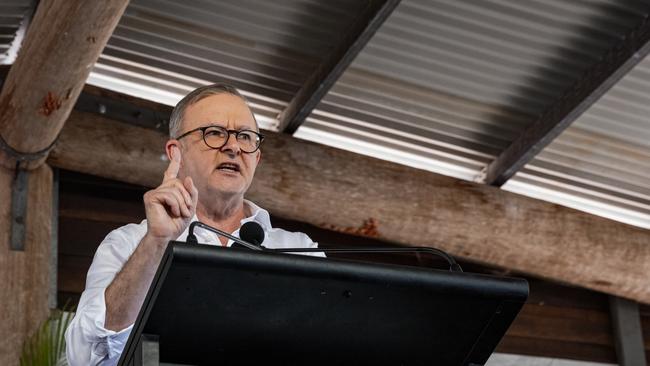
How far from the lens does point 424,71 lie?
15.9ft

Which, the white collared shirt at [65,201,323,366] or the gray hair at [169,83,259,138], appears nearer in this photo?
the white collared shirt at [65,201,323,366]

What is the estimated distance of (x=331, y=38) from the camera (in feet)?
15.3

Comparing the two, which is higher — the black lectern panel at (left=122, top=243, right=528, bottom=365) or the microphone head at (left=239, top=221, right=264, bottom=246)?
the microphone head at (left=239, top=221, right=264, bottom=246)

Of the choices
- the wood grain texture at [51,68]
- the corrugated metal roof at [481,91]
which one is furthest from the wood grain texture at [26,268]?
the corrugated metal roof at [481,91]

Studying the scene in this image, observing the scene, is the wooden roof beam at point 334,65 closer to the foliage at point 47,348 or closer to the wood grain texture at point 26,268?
the wood grain texture at point 26,268

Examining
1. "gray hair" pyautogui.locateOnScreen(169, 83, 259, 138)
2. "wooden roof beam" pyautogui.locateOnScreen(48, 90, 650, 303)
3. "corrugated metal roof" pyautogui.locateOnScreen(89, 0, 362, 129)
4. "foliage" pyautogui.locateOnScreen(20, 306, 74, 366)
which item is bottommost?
"gray hair" pyautogui.locateOnScreen(169, 83, 259, 138)

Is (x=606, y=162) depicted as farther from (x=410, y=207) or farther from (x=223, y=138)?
(x=223, y=138)

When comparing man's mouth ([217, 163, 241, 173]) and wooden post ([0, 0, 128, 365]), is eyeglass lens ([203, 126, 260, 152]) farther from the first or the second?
wooden post ([0, 0, 128, 365])

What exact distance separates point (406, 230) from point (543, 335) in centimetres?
137

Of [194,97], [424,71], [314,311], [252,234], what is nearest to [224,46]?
[424,71]

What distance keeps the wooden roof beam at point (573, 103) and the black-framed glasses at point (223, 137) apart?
2651mm

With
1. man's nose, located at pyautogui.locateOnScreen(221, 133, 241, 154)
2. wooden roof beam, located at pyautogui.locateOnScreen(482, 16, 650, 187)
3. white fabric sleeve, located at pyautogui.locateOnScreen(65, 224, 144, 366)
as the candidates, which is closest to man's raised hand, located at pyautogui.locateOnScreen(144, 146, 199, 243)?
white fabric sleeve, located at pyautogui.locateOnScreen(65, 224, 144, 366)

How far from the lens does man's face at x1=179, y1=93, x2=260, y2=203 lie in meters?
2.07

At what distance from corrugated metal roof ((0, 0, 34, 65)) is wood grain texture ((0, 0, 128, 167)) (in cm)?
41
